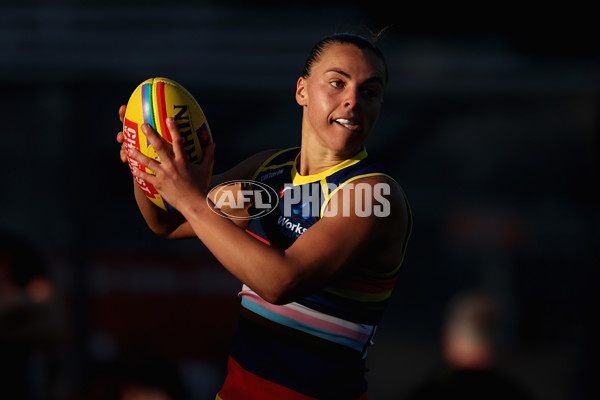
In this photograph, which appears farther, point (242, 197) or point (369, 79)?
point (242, 197)

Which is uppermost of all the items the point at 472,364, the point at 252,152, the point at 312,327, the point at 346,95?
the point at 346,95

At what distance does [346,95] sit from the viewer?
292cm

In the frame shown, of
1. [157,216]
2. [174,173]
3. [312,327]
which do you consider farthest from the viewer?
[157,216]

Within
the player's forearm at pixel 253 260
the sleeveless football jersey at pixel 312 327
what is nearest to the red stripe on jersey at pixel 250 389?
the sleeveless football jersey at pixel 312 327

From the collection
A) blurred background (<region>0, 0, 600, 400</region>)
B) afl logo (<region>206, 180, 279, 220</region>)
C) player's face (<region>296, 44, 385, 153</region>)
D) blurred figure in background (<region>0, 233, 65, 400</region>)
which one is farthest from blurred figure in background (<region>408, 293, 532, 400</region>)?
blurred figure in background (<region>0, 233, 65, 400</region>)

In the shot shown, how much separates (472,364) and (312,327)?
1.96 m

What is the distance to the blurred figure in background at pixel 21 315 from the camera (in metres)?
5.02

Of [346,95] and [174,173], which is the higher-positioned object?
[346,95]

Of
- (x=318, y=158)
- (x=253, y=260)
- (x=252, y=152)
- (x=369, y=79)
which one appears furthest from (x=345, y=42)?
(x=252, y=152)

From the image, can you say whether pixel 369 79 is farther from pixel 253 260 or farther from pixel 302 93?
pixel 253 260

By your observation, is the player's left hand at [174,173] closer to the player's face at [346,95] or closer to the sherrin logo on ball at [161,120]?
the sherrin logo on ball at [161,120]

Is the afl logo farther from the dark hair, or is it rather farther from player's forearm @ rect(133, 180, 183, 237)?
the dark hair

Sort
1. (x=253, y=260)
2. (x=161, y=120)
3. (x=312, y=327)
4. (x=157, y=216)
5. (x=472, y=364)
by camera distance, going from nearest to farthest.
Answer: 1. (x=253, y=260)
2. (x=312, y=327)
3. (x=161, y=120)
4. (x=157, y=216)
5. (x=472, y=364)

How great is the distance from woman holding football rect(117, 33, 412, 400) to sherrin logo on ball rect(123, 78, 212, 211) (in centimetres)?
8
